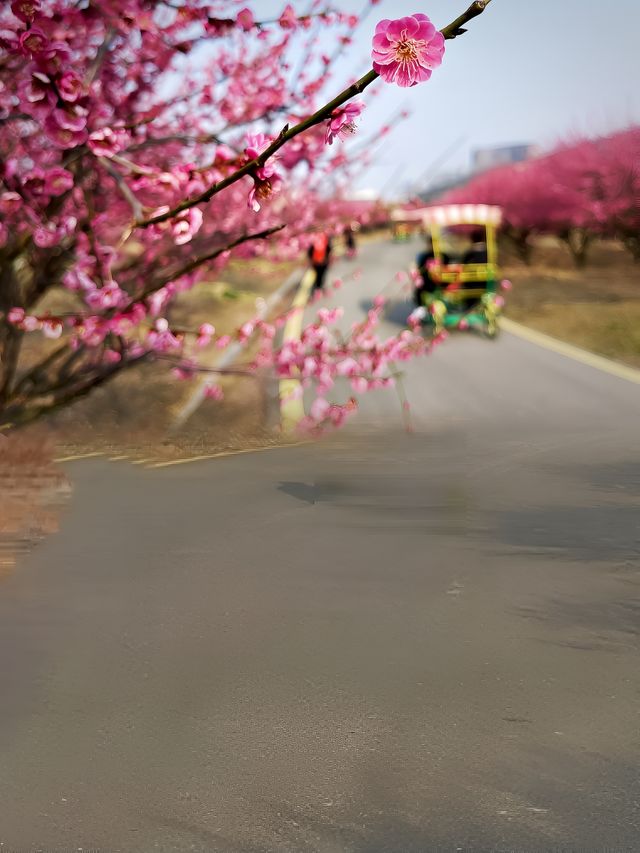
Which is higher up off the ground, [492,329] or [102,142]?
[102,142]

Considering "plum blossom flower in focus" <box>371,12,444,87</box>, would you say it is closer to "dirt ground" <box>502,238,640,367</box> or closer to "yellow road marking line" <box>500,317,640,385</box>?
"yellow road marking line" <box>500,317,640,385</box>

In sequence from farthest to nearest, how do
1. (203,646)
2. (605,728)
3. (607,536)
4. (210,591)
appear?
(607,536) < (210,591) < (203,646) < (605,728)

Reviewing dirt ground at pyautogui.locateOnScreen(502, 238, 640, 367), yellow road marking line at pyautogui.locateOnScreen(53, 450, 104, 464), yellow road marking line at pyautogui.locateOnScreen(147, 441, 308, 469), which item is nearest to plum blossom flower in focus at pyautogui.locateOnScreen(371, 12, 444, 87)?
yellow road marking line at pyautogui.locateOnScreen(147, 441, 308, 469)

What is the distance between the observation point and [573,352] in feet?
65.9

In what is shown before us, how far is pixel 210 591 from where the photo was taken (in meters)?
5.79

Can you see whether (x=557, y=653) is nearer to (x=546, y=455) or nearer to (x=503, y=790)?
(x=503, y=790)

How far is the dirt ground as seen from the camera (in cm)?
2275

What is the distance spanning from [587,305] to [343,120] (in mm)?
27576

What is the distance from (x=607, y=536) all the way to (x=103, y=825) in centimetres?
435

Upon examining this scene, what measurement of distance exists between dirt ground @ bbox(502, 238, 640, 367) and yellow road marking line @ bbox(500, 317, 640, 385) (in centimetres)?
46

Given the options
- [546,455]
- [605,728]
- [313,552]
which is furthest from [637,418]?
[605,728]

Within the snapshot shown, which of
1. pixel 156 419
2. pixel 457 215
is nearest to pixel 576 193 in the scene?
pixel 457 215

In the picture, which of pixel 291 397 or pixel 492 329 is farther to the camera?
pixel 492 329

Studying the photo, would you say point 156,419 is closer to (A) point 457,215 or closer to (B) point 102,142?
(B) point 102,142
